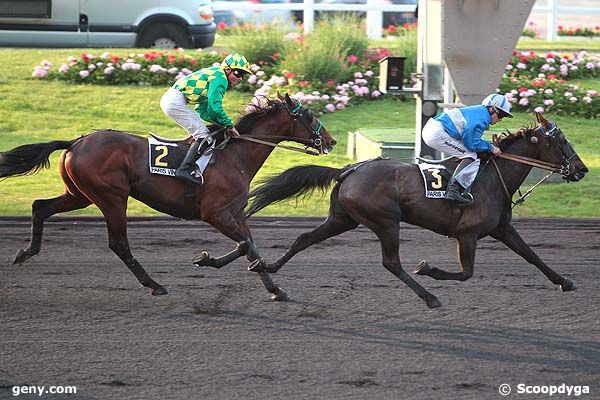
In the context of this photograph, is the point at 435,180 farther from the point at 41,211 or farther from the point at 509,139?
the point at 41,211

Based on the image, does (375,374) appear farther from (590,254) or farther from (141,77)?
(141,77)

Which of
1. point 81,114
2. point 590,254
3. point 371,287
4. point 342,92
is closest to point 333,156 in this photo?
point 342,92

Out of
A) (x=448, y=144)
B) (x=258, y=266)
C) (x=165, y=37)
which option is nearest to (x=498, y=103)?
(x=448, y=144)

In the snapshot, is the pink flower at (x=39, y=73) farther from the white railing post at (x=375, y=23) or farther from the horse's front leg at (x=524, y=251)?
the horse's front leg at (x=524, y=251)

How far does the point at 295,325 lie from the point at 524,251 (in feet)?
6.05

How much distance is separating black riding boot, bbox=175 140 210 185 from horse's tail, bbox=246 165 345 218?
0.48 meters

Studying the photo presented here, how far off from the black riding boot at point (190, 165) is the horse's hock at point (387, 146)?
444 centimetres

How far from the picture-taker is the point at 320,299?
8.41 metres

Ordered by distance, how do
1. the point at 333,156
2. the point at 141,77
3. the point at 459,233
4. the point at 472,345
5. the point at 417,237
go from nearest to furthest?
the point at 472,345, the point at 459,233, the point at 417,237, the point at 333,156, the point at 141,77

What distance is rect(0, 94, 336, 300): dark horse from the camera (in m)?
8.49

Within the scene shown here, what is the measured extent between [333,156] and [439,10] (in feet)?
10.3

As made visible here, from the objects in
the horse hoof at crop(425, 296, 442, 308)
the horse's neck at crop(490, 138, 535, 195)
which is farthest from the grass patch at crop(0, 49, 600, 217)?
the horse hoof at crop(425, 296, 442, 308)

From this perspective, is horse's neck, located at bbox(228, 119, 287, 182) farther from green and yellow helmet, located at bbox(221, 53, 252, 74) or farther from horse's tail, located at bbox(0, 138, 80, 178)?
horse's tail, located at bbox(0, 138, 80, 178)

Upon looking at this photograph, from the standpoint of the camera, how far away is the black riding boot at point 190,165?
8539mm
